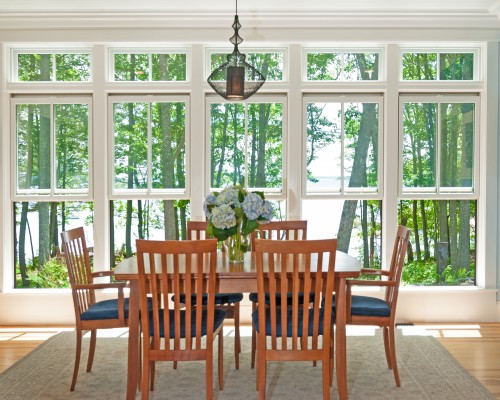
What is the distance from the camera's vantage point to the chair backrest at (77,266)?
13.1 ft

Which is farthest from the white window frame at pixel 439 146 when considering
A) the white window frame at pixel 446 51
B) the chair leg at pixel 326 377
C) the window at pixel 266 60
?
the chair leg at pixel 326 377

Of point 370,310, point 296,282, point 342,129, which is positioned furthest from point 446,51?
point 296,282

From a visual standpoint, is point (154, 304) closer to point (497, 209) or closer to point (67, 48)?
point (67, 48)

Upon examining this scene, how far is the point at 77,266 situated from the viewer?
4238mm

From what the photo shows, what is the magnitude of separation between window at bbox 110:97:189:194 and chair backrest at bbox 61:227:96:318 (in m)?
1.53

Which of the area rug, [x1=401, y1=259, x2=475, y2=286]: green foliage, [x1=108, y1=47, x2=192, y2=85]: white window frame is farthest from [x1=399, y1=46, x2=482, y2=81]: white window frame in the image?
the area rug

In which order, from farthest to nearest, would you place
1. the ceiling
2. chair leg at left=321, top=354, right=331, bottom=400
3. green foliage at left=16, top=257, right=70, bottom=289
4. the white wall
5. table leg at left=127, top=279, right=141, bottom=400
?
1. green foliage at left=16, top=257, right=70, bottom=289
2. the white wall
3. the ceiling
4. table leg at left=127, top=279, right=141, bottom=400
5. chair leg at left=321, top=354, right=331, bottom=400

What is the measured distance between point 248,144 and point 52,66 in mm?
2067

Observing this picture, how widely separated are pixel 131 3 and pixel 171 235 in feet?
7.28

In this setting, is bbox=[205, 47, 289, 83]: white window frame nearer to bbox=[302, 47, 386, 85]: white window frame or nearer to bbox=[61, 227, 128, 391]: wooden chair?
bbox=[302, 47, 386, 85]: white window frame

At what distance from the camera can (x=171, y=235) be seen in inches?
239

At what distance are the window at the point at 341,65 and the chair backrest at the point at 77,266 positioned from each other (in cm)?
288

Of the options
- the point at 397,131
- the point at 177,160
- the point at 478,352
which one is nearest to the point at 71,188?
the point at 177,160

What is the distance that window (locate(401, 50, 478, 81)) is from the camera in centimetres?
606
